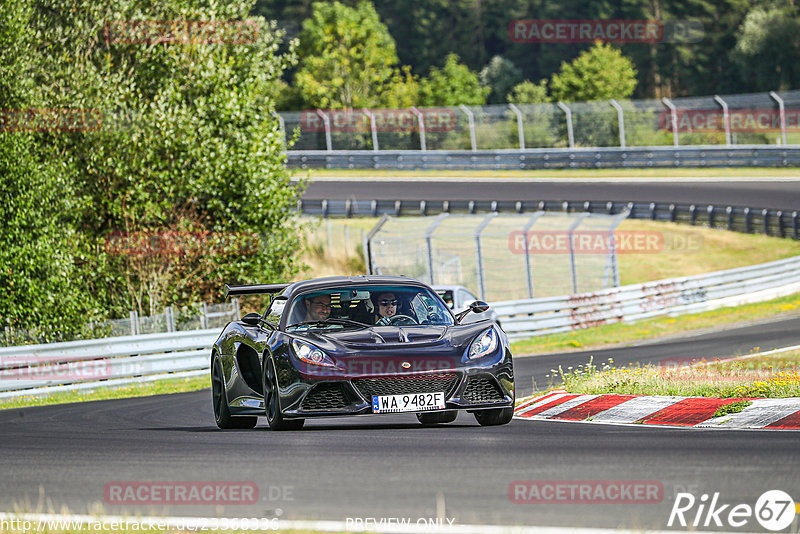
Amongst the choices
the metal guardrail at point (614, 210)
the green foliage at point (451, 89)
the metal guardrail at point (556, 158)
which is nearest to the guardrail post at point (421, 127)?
the metal guardrail at point (556, 158)

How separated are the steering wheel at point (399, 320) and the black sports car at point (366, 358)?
0.04ft

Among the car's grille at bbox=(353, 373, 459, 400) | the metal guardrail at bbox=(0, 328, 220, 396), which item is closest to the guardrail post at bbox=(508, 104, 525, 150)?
the metal guardrail at bbox=(0, 328, 220, 396)

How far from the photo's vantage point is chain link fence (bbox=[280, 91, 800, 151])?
4653 centimetres

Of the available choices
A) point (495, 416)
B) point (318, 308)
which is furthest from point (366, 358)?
point (495, 416)

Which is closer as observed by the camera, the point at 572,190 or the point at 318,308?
the point at 318,308

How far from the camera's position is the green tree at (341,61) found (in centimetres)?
7062

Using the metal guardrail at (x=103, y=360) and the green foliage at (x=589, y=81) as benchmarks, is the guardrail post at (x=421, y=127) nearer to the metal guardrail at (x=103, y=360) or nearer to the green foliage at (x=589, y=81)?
the green foliage at (x=589, y=81)

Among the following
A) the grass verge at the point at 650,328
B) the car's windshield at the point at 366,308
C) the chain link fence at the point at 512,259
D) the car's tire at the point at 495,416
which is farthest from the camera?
the chain link fence at the point at 512,259

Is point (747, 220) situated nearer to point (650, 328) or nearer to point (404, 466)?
point (650, 328)

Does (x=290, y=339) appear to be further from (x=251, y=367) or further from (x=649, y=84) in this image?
(x=649, y=84)

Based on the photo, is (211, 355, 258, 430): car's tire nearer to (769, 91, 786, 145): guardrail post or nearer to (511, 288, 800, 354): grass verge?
(511, 288, 800, 354): grass verge

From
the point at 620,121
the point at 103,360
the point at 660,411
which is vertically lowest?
the point at 103,360

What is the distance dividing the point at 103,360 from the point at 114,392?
22.0 inches

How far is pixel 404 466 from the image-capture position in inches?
291
